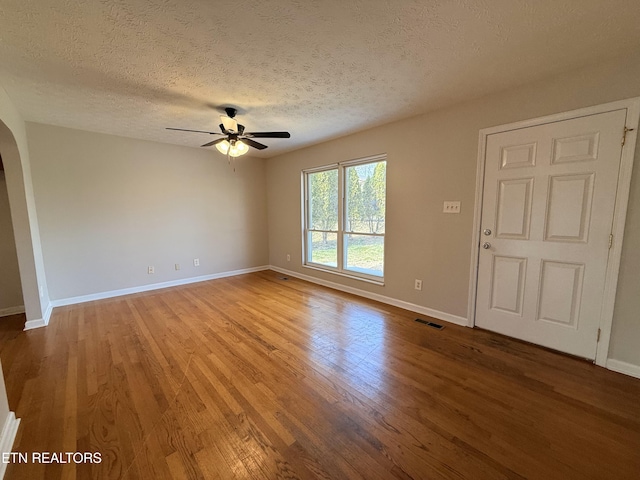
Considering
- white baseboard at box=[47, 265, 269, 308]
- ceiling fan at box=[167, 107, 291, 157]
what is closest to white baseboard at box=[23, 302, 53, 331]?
white baseboard at box=[47, 265, 269, 308]

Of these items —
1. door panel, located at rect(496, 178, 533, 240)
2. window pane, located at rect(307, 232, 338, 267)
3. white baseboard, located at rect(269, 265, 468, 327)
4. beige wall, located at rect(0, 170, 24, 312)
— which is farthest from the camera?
window pane, located at rect(307, 232, 338, 267)

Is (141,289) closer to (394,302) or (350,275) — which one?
(350,275)

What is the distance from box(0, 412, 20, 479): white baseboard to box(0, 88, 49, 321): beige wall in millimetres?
1897

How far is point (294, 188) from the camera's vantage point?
16.1 feet

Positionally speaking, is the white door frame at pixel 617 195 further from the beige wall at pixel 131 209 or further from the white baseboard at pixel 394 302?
the beige wall at pixel 131 209

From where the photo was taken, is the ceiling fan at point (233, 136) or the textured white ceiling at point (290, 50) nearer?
the textured white ceiling at point (290, 50)

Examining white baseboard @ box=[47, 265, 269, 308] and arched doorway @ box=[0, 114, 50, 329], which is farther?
white baseboard @ box=[47, 265, 269, 308]

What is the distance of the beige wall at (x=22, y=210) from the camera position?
103 inches

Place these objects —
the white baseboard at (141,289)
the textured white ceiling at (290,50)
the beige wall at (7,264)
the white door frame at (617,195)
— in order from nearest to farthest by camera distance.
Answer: the textured white ceiling at (290,50)
the white door frame at (617,195)
the beige wall at (7,264)
the white baseboard at (141,289)

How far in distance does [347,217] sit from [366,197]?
18.9 inches

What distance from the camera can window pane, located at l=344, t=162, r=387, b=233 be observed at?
11.9ft

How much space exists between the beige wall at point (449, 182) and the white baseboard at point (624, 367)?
36 millimetres

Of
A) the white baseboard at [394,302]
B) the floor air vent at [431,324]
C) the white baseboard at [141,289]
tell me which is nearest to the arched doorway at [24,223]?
the white baseboard at [141,289]

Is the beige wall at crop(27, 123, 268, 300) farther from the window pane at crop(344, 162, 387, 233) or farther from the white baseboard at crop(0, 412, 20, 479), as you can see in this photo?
the white baseboard at crop(0, 412, 20, 479)
